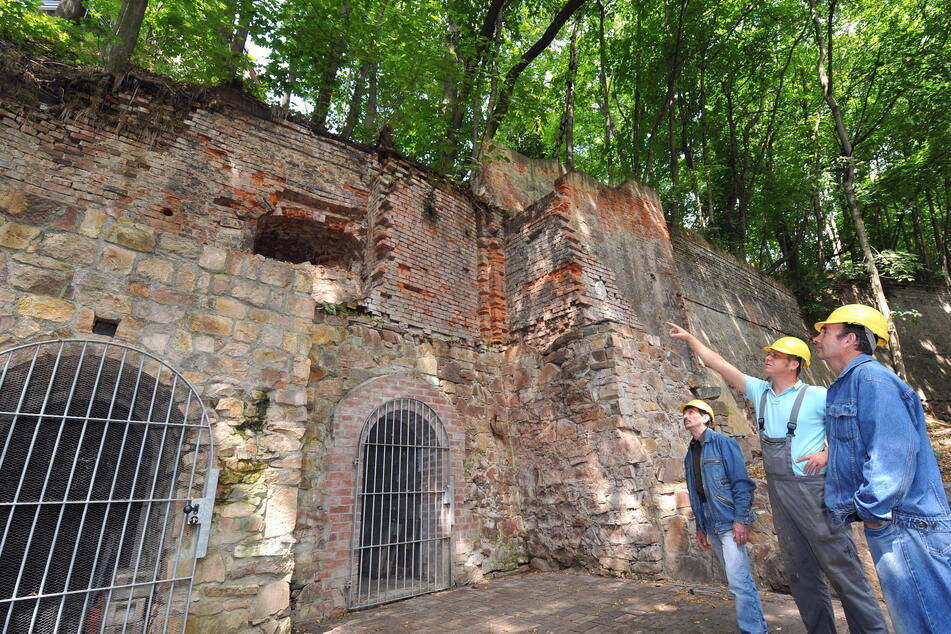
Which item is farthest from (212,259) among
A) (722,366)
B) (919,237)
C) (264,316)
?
(919,237)

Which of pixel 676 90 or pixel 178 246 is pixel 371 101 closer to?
pixel 178 246

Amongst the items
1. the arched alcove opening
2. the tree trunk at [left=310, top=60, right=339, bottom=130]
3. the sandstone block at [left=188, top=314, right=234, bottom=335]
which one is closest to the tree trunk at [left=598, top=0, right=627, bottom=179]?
the tree trunk at [left=310, top=60, right=339, bottom=130]

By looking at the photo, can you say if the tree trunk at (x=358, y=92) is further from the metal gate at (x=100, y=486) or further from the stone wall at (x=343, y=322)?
the metal gate at (x=100, y=486)

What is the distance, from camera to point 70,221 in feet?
10.5

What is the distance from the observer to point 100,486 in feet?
10.4

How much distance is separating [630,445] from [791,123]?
14.1 metres

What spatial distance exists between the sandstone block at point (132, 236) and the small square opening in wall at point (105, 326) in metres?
0.60

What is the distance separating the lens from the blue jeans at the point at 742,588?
2.91 metres

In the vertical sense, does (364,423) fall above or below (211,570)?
above

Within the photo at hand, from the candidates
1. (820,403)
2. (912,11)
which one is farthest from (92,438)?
(912,11)

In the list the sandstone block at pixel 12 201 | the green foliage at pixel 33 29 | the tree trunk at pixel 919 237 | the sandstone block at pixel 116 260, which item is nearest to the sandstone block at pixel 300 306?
the sandstone block at pixel 116 260

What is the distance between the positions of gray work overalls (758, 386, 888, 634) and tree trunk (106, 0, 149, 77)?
8269 millimetres

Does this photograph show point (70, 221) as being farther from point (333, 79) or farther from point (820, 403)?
point (333, 79)

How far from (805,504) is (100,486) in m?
4.53
